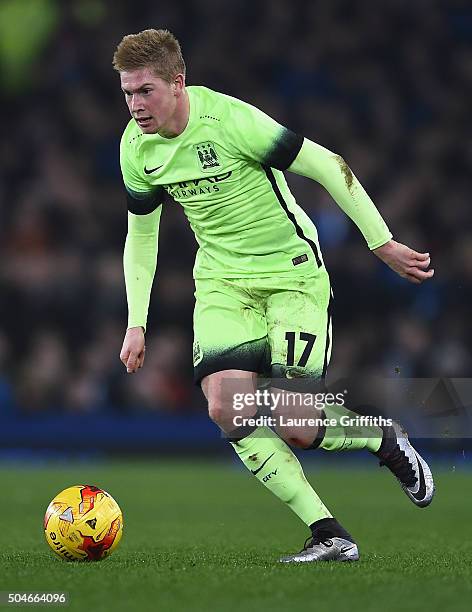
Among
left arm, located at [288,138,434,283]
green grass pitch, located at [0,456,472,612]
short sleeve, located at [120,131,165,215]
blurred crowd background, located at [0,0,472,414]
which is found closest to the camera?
green grass pitch, located at [0,456,472,612]

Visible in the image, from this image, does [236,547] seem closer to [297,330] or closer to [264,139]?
[297,330]

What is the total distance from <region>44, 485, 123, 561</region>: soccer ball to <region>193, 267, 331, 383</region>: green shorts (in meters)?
0.73

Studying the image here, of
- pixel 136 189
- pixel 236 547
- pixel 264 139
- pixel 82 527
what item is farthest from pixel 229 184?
pixel 236 547

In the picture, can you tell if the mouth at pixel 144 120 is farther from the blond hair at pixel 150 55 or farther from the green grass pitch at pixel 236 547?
the green grass pitch at pixel 236 547

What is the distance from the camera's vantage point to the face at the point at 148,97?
5621 mm

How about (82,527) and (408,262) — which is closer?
(408,262)

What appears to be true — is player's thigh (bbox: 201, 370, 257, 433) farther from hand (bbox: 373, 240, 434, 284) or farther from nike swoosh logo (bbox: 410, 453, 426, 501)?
nike swoosh logo (bbox: 410, 453, 426, 501)

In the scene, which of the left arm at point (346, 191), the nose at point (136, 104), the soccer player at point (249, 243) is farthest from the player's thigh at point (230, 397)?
the nose at point (136, 104)

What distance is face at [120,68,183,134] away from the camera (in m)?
5.62

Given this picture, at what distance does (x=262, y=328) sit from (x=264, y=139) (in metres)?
0.84

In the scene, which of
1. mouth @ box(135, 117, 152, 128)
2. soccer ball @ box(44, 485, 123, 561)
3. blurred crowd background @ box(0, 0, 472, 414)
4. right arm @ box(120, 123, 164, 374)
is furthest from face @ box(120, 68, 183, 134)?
blurred crowd background @ box(0, 0, 472, 414)

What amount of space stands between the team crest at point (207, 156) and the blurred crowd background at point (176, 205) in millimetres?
6856

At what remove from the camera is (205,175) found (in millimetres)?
5824

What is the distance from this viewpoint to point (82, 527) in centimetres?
566
